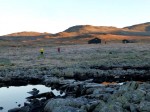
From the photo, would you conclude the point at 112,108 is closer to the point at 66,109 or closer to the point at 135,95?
the point at 66,109

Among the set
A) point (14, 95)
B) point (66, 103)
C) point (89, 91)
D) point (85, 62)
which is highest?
point (66, 103)

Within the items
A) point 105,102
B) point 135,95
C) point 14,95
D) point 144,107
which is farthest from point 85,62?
point 144,107

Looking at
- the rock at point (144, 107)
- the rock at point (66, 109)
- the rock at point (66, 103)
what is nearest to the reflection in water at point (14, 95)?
the rock at point (66, 103)

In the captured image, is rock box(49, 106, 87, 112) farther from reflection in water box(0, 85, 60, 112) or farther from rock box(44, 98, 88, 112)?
reflection in water box(0, 85, 60, 112)

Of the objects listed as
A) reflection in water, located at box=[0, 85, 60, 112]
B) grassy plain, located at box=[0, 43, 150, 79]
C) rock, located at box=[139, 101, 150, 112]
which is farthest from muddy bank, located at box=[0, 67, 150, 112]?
reflection in water, located at box=[0, 85, 60, 112]

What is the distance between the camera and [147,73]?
3102 centimetres

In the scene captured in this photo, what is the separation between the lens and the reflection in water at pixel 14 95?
20.8m

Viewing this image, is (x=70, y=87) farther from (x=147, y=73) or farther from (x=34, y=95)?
(x=147, y=73)

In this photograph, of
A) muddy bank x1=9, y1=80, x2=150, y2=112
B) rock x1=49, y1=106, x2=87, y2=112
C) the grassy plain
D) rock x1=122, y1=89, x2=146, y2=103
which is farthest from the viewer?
the grassy plain

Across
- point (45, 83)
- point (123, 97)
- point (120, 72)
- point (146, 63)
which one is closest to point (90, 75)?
point (120, 72)

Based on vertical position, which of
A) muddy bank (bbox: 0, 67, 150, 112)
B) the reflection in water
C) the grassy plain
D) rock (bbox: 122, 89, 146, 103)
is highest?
rock (bbox: 122, 89, 146, 103)

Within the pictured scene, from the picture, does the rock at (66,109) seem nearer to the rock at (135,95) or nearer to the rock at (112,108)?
the rock at (112,108)

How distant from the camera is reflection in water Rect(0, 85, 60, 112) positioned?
68.2ft

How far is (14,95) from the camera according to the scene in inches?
944
